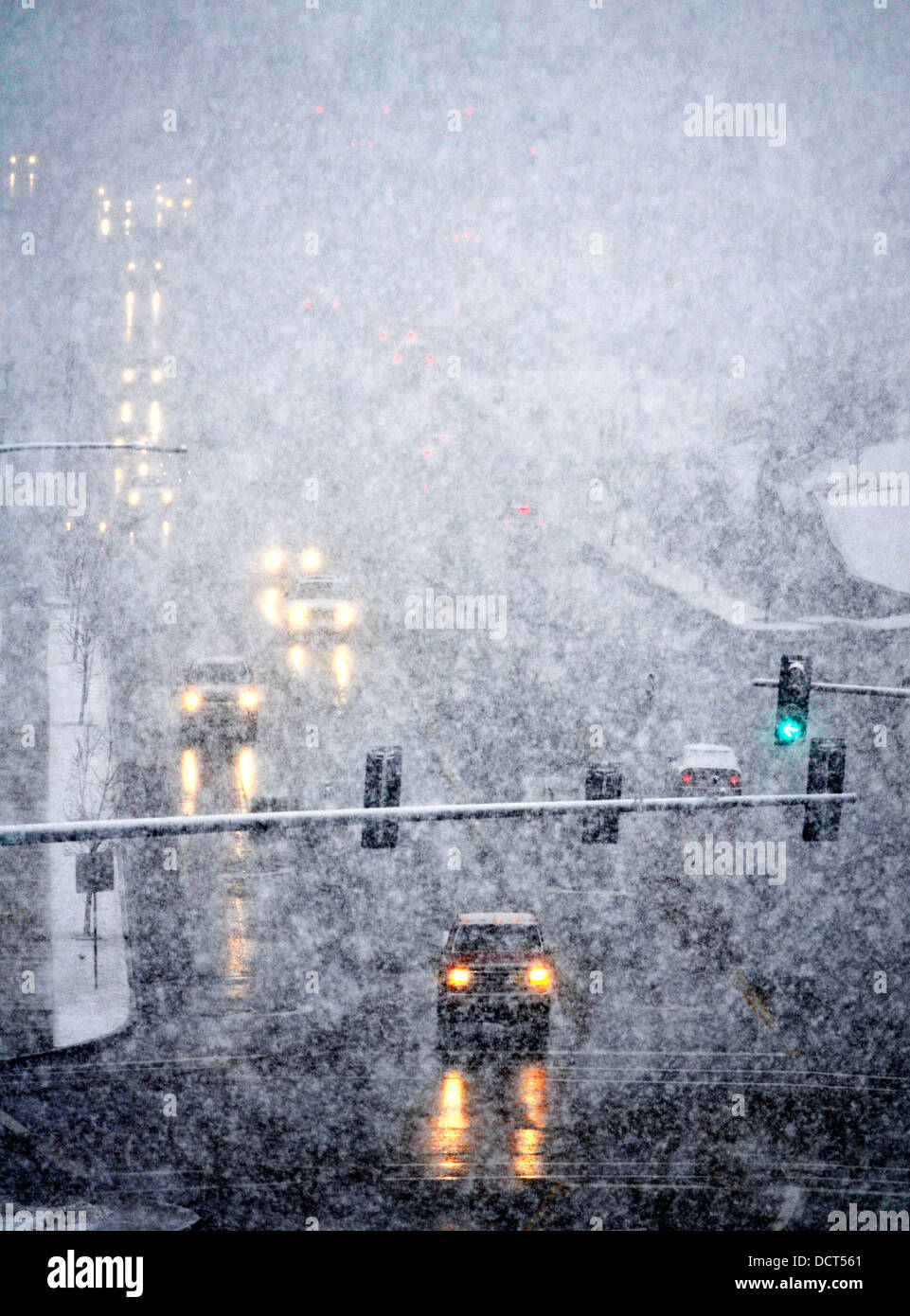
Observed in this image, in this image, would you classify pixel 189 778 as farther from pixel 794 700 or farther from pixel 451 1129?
pixel 794 700

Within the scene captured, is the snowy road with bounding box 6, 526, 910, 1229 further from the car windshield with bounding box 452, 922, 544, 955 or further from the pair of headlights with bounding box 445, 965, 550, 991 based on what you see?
the car windshield with bounding box 452, 922, 544, 955

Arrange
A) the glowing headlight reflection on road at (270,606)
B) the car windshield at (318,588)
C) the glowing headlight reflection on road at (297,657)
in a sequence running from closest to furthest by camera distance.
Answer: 1. the glowing headlight reflection on road at (297,657)
2. the car windshield at (318,588)
3. the glowing headlight reflection on road at (270,606)

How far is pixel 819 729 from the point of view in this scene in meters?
36.5

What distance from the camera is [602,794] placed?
1003cm

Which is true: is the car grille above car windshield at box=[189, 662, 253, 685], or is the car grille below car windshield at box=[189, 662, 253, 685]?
below

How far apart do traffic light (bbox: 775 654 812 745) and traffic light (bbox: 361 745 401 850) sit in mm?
3977

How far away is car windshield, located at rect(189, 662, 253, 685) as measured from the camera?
28.9m

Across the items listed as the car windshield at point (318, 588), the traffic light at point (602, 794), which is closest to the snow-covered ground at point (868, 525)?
the car windshield at point (318, 588)

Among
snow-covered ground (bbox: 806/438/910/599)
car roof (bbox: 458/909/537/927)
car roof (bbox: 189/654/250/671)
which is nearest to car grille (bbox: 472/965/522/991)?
car roof (bbox: 458/909/537/927)

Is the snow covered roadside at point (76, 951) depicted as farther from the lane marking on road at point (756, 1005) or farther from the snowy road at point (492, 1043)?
the lane marking on road at point (756, 1005)

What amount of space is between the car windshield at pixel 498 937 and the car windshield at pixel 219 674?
16216 mm

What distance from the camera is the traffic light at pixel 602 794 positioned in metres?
9.99

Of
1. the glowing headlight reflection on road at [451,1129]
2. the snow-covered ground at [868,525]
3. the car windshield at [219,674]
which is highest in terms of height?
the snow-covered ground at [868,525]

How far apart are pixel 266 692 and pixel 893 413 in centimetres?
7084
